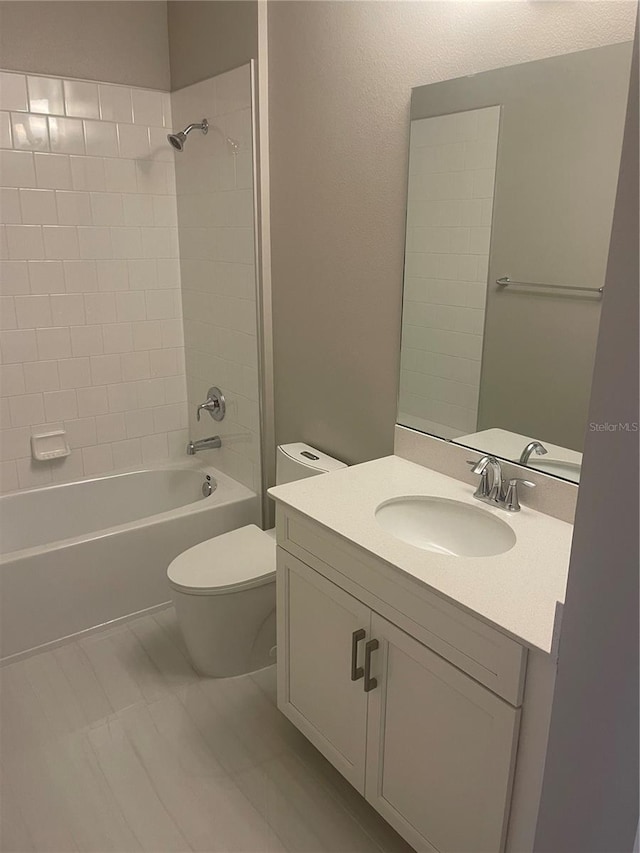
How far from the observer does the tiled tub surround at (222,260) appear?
2.61 metres

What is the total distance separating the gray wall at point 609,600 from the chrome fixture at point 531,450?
1.23 metres

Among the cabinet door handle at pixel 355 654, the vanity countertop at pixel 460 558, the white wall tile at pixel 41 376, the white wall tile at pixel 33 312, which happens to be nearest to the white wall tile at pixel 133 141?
the white wall tile at pixel 33 312

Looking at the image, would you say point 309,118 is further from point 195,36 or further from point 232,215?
point 195,36

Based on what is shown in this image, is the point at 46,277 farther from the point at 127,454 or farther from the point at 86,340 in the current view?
the point at 127,454

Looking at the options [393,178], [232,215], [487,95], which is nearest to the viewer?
[487,95]

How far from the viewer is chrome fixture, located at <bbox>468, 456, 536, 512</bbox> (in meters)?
1.75

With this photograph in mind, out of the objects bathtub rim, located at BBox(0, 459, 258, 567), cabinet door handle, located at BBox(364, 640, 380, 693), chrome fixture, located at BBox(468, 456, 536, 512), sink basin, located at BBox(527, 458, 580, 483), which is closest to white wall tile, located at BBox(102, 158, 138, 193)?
bathtub rim, located at BBox(0, 459, 258, 567)

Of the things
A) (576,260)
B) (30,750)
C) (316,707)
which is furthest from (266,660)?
(576,260)

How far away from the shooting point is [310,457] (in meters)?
2.49

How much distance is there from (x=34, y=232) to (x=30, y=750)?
6.50 feet

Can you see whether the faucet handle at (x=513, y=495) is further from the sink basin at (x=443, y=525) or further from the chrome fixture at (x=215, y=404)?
the chrome fixture at (x=215, y=404)

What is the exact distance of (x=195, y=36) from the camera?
107 inches

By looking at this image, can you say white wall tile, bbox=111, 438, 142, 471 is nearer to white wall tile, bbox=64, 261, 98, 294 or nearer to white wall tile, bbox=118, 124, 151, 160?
white wall tile, bbox=64, 261, 98, 294

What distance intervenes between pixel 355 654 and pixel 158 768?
82cm
